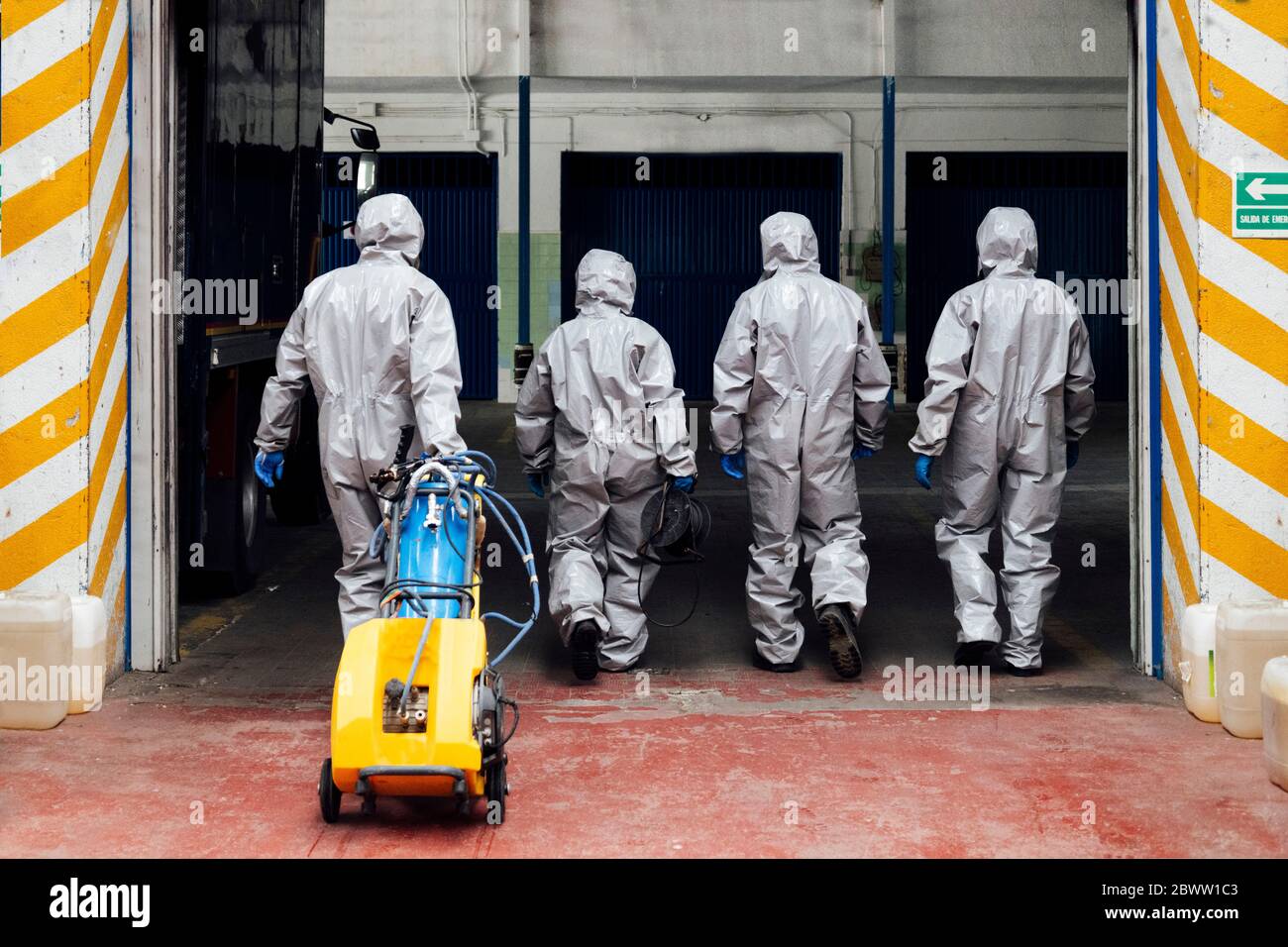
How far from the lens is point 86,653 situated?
5.73 metres

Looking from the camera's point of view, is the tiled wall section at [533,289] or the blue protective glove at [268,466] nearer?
the blue protective glove at [268,466]

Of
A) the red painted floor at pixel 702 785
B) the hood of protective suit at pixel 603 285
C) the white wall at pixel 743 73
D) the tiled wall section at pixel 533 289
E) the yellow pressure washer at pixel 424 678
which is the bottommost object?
the red painted floor at pixel 702 785

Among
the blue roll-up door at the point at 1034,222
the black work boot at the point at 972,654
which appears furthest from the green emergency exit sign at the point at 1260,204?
the blue roll-up door at the point at 1034,222

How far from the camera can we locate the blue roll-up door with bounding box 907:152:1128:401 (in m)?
18.4

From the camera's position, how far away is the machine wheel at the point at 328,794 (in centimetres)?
448

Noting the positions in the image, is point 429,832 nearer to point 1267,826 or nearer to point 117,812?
point 117,812

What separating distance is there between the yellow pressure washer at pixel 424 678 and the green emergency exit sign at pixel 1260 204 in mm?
2919

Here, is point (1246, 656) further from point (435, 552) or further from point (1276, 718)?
point (435, 552)

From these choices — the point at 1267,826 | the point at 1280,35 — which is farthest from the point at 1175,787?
the point at 1280,35

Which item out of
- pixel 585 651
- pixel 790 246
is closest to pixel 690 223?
pixel 790 246

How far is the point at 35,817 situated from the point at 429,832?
1.19 m

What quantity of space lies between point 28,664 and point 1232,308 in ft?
14.8

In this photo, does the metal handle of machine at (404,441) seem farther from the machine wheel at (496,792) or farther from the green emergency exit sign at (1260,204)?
the green emergency exit sign at (1260,204)

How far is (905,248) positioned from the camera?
18281 millimetres
